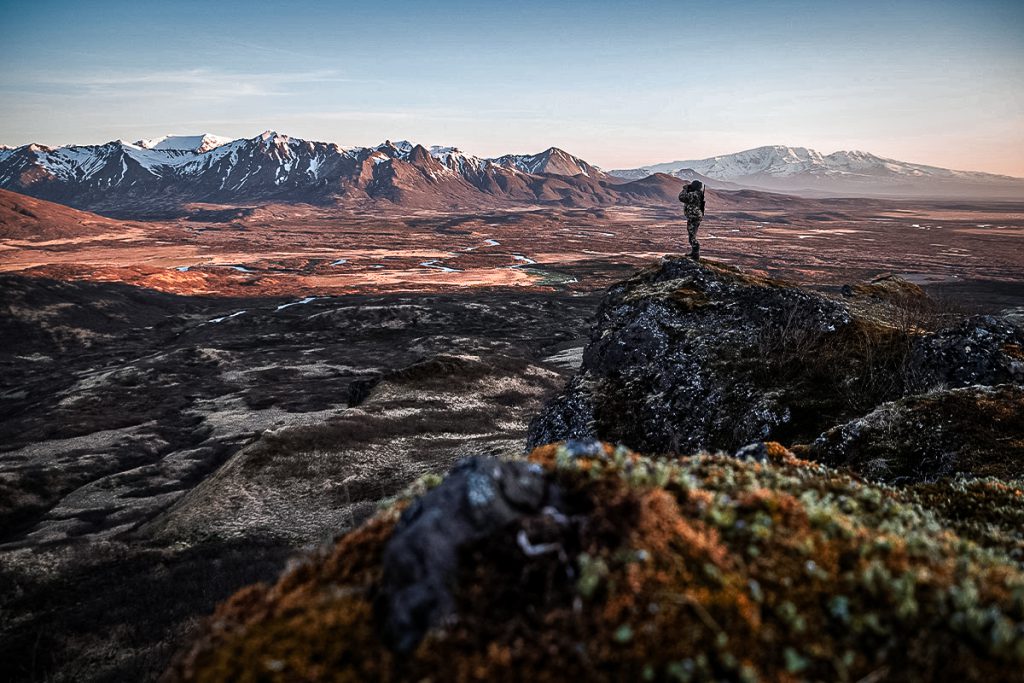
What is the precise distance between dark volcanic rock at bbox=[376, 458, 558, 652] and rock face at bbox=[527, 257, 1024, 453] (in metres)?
21.5

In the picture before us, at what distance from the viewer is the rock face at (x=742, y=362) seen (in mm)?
24062

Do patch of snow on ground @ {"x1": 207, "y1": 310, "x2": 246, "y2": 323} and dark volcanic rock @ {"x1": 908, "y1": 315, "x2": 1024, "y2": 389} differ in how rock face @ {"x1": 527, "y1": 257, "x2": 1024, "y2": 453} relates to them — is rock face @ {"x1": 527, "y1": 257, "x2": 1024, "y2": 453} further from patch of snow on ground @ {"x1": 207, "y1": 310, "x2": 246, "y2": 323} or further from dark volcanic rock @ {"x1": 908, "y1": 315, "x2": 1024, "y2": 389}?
patch of snow on ground @ {"x1": 207, "y1": 310, "x2": 246, "y2": 323}

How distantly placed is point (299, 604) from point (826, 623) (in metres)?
5.85

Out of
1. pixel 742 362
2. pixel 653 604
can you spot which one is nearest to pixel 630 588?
pixel 653 604

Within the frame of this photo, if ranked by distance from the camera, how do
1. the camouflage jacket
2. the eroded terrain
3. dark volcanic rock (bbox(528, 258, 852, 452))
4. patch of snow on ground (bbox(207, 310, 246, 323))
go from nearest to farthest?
dark volcanic rock (bbox(528, 258, 852, 452)), the eroded terrain, the camouflage jacket, patch of snow on ground (bbox(207, 310, 246, 323))

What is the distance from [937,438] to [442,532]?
18345 mm

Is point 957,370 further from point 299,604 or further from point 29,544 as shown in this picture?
point 29,544

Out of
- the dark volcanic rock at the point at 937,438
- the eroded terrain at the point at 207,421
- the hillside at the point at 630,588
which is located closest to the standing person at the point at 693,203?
the eroded terrain at the point at 207,421

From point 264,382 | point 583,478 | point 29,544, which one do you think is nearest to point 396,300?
point 264,382

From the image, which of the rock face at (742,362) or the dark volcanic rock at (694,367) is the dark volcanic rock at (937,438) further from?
the dark volcanic rock at (694,367)

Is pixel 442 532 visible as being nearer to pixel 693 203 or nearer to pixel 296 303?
pixel 693 203

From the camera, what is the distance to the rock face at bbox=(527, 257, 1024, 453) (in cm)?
2406

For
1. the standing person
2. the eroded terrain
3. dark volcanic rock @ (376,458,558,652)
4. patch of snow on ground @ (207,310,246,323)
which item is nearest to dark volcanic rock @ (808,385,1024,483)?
dark volcanic rock @ (376,458,558,652)

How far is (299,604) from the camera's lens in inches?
237
